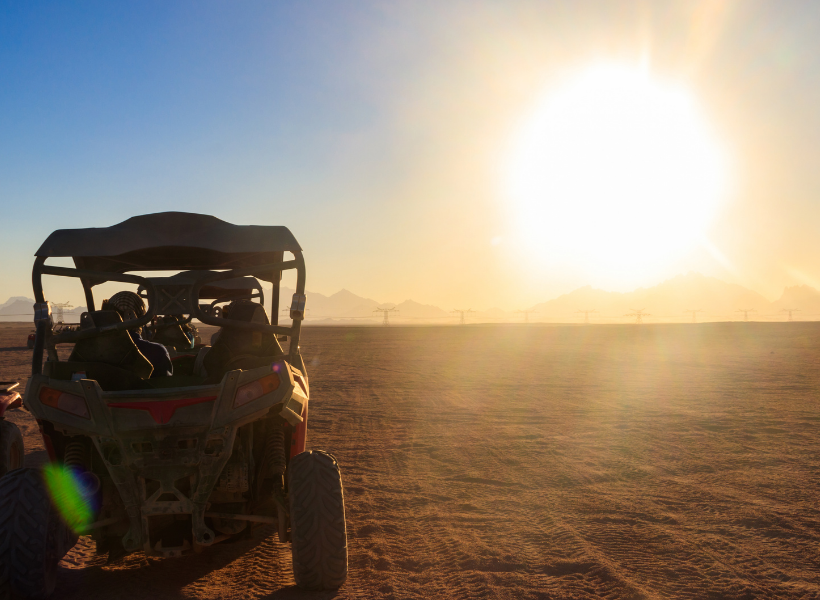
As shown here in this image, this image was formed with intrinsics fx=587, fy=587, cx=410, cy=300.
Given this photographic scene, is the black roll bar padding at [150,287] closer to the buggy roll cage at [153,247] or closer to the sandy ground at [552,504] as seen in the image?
the buggy roll cage at [153,247]

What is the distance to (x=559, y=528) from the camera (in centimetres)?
530

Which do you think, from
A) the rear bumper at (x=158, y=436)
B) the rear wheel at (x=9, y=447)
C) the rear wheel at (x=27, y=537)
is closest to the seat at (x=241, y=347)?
the rear bumper at (x=158, y=436)

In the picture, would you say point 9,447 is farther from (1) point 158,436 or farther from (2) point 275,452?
(2) point 275,452

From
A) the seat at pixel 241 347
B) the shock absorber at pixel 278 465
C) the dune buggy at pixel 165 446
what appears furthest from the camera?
the seat at pixel 241 347

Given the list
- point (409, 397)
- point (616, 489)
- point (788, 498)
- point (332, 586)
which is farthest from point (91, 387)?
point (409, 397)

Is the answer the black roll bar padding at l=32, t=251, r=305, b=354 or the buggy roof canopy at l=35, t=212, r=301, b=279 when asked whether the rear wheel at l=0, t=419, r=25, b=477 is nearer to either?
the black roll bar padding at l=32, t=251, r=305, b=354

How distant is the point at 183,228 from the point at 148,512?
201 centimetres

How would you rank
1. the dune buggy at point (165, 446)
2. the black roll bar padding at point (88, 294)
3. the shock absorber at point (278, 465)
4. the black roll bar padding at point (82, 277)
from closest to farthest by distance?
the dune buggy at point (165, 446)
the shock absorber at point (278, 465)
the black roll bar padding at point (82, 277)
the black roll bar padding at point (88, 294)

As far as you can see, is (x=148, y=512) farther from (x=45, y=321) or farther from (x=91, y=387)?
(x=45, y=321)

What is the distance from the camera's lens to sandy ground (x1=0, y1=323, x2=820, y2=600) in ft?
13.6

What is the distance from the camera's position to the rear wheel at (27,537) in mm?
3334

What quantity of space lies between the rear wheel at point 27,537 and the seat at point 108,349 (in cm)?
87

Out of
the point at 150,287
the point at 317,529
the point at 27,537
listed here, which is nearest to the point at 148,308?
the point at 150,287

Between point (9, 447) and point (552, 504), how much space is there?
5.54 metres
